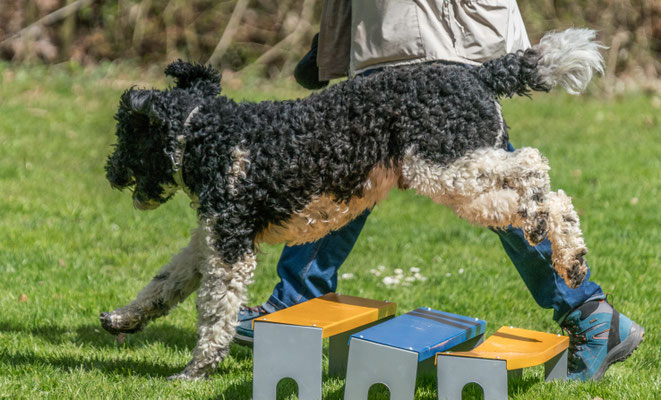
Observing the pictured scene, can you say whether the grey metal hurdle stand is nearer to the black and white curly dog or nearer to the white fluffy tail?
the black and white curly dog

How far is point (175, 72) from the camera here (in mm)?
3896

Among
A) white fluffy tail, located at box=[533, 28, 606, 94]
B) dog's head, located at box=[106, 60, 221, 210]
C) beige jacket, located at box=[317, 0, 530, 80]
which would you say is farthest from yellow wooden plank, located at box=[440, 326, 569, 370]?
dog's head, located at box=[106, 60, 221, 210]

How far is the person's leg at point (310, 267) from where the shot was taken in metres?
4.39

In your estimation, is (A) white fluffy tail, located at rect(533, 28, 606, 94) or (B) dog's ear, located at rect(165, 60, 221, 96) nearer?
(A) white fluffy tail, located at rect(533, 28, 606, 94)

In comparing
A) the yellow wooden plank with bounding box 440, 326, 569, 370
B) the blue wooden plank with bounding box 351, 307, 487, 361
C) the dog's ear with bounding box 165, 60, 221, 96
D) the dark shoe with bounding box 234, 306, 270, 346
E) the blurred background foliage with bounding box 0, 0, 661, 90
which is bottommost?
the dark shoe with bounding box 234, 306, 270, 346

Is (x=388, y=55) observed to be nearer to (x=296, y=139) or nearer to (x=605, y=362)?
(x=296, y=139)

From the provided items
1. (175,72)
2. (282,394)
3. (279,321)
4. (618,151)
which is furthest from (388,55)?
(618,151)

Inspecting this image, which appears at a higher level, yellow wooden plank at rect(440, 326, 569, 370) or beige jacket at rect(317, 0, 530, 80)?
beige jacket at rect(317, 0, 530, 80)

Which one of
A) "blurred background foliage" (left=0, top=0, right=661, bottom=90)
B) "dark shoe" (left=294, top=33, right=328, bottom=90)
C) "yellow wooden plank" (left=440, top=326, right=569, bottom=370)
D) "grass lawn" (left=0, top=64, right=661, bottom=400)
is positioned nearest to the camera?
"yellow wooden plank" (left=440, top=326, right=569, bottom=370)

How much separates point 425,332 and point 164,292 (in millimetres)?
1420

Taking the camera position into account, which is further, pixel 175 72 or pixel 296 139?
pixel 175 72

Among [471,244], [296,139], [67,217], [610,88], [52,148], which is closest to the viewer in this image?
[296,139]

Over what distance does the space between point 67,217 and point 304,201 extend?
13.0 ft

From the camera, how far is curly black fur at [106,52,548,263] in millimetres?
3369
